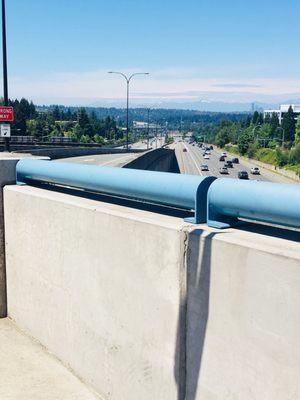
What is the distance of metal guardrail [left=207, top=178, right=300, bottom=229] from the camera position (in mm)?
3836

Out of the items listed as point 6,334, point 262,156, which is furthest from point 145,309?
point 262,156

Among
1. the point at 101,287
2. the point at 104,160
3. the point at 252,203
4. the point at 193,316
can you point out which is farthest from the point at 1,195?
the point at 104,160

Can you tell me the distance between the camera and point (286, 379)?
351cm

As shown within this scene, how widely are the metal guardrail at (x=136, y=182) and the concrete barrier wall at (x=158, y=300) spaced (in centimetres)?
19

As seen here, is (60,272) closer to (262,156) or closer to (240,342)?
(240,342)

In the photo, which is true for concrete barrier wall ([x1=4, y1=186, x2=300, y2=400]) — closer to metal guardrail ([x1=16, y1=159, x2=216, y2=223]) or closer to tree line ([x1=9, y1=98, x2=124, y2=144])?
metal guardrail ([x1=16, y1=159, x2=216, y2=223])

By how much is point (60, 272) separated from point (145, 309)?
178 centimetres

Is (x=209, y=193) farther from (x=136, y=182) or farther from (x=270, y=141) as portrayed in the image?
(x=270, y=141)

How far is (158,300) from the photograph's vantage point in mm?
4781

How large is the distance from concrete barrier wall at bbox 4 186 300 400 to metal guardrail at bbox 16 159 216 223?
186 mm

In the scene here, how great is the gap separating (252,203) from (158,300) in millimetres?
1293

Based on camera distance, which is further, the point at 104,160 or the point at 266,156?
the point at 266,156

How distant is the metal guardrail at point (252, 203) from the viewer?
3.84m

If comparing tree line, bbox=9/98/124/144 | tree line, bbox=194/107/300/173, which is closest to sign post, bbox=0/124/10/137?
tree line, bbox=194/107/300/173
